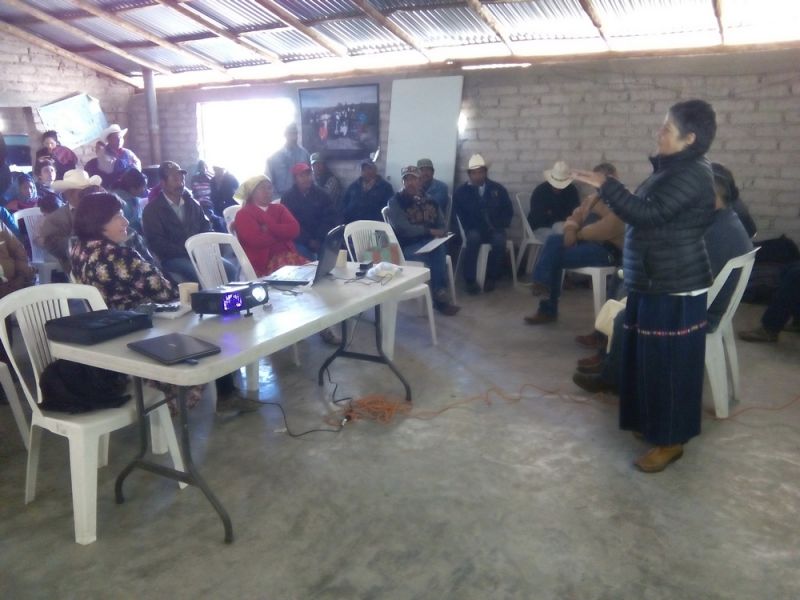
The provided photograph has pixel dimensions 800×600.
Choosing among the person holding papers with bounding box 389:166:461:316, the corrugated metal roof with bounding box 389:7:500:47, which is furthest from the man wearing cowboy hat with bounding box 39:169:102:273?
the corrugated metal roof with bounding box 389:7:500:47

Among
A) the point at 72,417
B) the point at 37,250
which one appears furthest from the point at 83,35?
the point at 72,417

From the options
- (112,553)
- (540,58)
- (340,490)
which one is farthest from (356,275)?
(540,58)

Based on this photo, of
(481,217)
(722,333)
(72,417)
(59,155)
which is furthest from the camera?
(59,155)

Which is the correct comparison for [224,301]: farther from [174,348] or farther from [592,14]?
[592,14]

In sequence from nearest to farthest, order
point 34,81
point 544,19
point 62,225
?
point 62,225, point 544,19, point 34,81

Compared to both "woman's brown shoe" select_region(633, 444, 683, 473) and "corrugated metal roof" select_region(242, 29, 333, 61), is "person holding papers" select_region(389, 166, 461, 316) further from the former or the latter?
"woman's brown shoe" select_region(633, 444, 683, 473)

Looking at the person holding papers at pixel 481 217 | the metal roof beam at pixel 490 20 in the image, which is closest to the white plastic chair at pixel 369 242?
the person holding papers at pixel 481 217

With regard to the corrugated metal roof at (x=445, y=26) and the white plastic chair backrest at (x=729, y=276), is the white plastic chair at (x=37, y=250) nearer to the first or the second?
the corrugated metal roof at (x=445, y=26)

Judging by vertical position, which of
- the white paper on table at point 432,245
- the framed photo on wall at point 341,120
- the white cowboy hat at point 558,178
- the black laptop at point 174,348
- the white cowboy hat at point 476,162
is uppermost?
the framed photo on wall at point 341,120

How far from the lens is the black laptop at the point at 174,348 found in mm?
1833

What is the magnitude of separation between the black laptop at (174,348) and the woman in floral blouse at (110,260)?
70 centimetres

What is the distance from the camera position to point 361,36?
6.31 m

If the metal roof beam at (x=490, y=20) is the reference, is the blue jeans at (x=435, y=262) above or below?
below

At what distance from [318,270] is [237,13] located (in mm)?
4378
